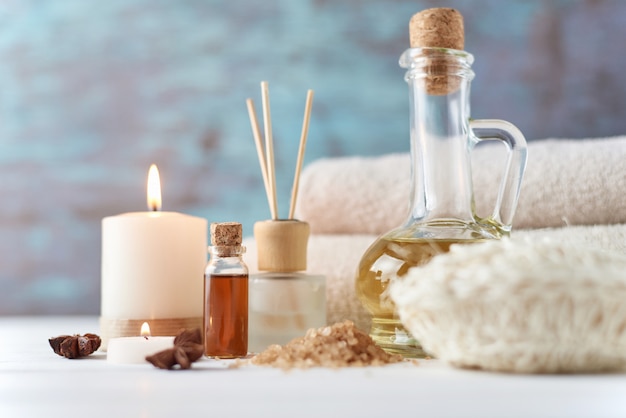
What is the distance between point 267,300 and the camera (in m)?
0.54

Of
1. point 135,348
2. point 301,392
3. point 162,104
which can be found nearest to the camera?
point 301,392

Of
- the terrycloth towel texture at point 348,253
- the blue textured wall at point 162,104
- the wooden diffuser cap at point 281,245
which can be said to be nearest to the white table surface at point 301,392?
the wooden diffuser cap at point 281,245

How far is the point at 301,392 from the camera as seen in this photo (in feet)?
1.17

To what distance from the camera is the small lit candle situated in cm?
47

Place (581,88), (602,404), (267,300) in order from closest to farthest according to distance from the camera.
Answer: (602,404) < (267,300) < (581,88)

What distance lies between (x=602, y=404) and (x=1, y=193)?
2.78 feet

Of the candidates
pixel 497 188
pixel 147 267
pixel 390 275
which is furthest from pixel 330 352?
pixel 497 188

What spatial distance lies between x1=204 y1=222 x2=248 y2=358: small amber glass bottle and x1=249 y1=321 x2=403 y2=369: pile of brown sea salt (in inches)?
1.6

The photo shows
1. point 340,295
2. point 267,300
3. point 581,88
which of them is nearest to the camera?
point 267,300

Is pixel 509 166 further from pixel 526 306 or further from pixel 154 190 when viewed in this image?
pixel 154 190

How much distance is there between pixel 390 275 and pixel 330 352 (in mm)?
89

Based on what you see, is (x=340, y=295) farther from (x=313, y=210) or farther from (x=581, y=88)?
(x=581, y=88)

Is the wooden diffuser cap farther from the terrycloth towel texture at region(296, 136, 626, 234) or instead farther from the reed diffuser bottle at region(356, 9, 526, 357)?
the terrycloth towel texture at region(296, 136, 626, 234)

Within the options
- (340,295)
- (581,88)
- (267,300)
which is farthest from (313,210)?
(581,88)
